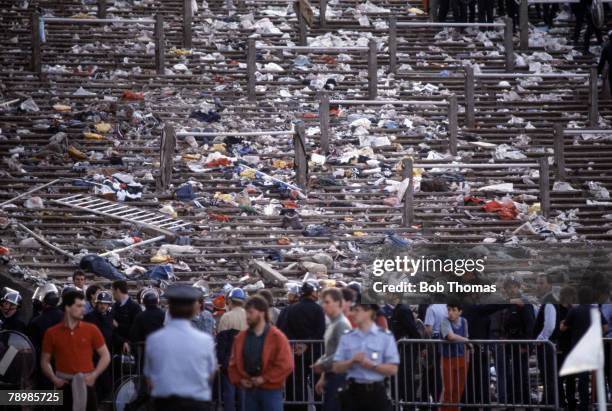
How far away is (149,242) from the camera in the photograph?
2259cm

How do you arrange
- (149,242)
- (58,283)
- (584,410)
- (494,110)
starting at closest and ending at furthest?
(584,410) → (58,283) → (149,242) → (494,110)

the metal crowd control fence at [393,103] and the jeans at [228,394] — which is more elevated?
the metal crowd control fence at [393,103]

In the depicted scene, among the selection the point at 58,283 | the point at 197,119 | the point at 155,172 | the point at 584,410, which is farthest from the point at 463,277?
the point at 197,119

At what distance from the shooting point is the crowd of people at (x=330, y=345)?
14.4 meters

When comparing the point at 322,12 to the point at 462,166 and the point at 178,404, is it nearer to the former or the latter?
the point at 462,166

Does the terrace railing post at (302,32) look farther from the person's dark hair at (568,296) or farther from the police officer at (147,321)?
the police officer at (147,321)

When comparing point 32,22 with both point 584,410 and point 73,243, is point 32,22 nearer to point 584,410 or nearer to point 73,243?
point 73,243

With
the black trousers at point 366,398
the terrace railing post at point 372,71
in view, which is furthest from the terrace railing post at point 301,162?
the black trousers at point 366,398

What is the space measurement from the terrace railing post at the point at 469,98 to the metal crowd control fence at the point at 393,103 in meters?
0.41

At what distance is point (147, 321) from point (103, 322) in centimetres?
48

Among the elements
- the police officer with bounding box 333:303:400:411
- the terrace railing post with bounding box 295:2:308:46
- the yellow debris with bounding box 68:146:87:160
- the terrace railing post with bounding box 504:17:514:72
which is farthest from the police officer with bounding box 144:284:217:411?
the terrace railing post with bounding box 504:17:514:72

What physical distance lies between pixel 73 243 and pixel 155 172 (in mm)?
2909

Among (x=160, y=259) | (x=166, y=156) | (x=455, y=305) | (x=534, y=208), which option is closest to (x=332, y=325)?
(x=455, y=305)

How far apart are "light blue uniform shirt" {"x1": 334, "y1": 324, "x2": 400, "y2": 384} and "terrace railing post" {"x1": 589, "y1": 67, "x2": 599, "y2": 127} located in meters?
15.6
